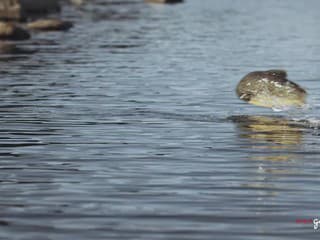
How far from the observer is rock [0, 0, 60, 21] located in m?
60.7

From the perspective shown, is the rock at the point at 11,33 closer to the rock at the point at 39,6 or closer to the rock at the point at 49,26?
the rock at the point at 49,26

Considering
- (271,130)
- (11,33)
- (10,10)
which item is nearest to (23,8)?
(10,10)

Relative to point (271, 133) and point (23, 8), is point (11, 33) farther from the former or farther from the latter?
point (271, 133)

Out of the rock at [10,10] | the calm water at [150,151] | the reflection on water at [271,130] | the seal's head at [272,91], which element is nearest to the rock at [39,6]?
the rock at [10,10]

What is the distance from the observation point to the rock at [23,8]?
60.7 metres

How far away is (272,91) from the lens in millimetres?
19812

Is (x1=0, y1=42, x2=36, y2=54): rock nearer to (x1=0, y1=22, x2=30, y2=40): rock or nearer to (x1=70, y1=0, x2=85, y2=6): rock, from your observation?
(x1=0, y1=22, x2=30, y2=40): rock

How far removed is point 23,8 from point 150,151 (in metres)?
53.8

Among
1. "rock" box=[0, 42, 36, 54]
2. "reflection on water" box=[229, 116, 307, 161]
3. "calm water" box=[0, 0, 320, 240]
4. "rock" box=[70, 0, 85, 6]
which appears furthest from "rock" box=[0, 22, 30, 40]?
"rock" box=[70, 0, 85, 6]

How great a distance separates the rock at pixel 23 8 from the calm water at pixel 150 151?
24.6 m

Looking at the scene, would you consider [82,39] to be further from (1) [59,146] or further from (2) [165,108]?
(1) [59,146]

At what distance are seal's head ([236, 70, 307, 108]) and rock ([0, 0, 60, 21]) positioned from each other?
4189cm

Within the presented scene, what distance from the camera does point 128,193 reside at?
486 inches

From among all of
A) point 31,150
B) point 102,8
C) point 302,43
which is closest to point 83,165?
point 31,150
